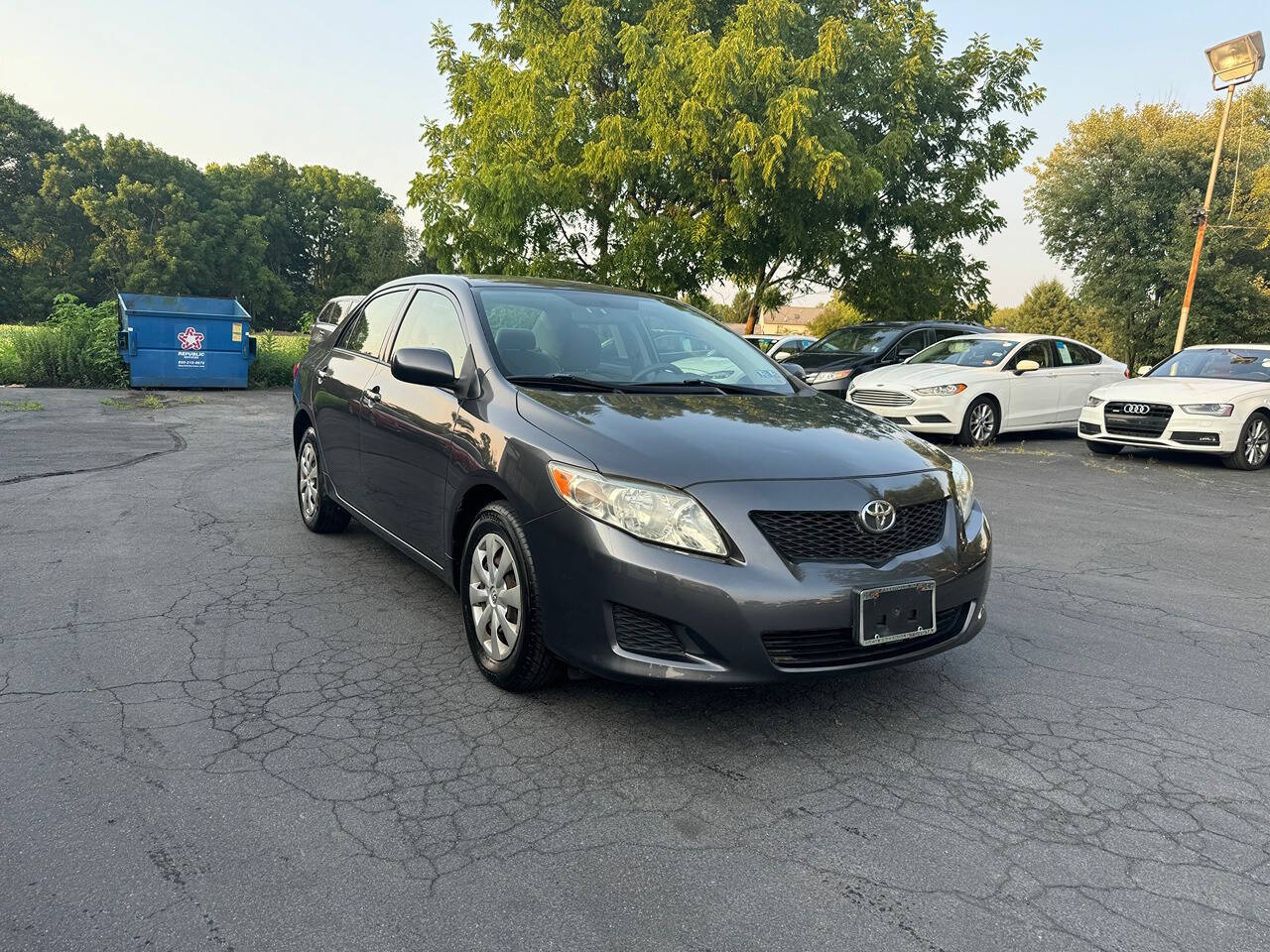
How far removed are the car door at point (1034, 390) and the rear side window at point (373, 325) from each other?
30.7ft

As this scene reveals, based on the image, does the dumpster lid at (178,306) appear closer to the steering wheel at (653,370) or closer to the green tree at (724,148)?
the green tree at (724,148)

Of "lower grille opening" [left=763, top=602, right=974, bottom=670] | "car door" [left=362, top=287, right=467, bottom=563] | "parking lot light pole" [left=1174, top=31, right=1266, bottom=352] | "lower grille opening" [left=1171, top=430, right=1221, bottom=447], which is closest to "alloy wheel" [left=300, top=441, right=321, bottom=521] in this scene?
"car door" [left=362, top=287, right=467, bottom=563]

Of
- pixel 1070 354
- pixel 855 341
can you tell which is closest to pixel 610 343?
pixel 1070 354

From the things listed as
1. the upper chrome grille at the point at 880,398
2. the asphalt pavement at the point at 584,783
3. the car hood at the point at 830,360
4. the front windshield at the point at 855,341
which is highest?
the front windshield at the point at 855,341

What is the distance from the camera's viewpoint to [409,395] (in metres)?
4.34

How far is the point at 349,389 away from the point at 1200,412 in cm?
949

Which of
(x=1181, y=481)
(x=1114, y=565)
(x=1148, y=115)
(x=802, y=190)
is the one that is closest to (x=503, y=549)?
(x=1114, y=565)

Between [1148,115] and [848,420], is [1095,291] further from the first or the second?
[848,420]

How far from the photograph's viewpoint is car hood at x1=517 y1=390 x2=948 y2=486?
10.3 feet

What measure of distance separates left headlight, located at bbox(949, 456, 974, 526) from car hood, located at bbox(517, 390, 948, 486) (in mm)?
62

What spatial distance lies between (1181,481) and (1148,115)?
3497 centimetres

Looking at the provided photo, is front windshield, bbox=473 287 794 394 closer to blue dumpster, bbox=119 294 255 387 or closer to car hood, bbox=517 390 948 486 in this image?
car hood, bbox=517 390 948 486

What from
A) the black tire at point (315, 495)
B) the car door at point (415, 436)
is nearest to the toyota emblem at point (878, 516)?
the car door at point (415, 436)

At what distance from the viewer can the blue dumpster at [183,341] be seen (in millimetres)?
16587
